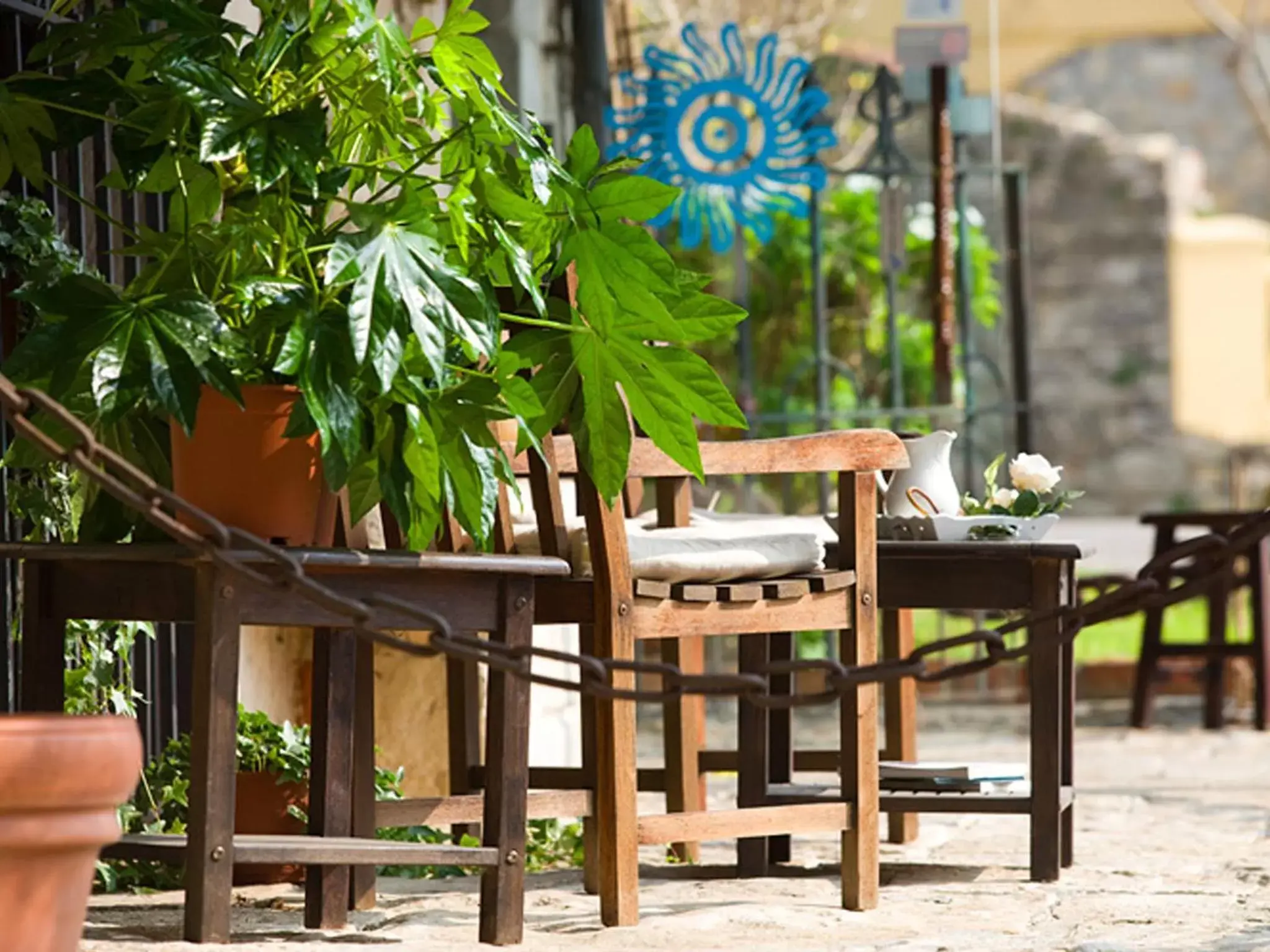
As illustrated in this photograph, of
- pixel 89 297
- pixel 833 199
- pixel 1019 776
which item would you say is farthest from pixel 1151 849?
pixel 833 199

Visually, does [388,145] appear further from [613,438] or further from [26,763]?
[26,763]

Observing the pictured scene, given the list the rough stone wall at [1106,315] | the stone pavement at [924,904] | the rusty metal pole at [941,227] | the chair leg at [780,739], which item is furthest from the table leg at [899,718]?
the rough stone wall at [1106,315]

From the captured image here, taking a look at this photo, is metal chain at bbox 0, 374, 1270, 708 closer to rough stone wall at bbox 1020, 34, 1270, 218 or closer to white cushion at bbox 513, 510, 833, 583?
white cushion at bbox 513, 510, 833, 583

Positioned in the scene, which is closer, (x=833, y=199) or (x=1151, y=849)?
(x=1151, y=849)

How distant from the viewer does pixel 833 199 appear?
31.8 ft

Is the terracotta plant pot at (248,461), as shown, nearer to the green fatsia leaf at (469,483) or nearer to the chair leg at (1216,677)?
the green fatsia leaf at (469,483)

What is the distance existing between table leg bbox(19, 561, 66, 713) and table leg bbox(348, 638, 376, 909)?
1.63ft

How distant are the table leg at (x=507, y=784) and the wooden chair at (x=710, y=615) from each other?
0.20 meters

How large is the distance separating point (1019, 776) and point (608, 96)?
367 cm

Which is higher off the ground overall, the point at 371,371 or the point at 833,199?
the point at 833,199

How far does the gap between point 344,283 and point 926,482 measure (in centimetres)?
Result: 160

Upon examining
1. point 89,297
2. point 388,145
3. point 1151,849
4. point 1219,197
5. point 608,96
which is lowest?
point 1151,849

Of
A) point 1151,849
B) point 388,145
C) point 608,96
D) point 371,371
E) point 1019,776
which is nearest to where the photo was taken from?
point 371,371

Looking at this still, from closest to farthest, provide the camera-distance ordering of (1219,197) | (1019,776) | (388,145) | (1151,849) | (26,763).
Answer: (26,763)
(388,145)
(1019,776)
(1151,849)
(1219,197)
